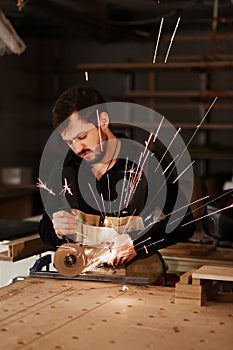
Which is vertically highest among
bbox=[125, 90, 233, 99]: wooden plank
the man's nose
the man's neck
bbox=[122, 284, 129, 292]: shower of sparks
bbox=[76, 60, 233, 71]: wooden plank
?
bbox=[76, 60, 233, 71]: wooden plank

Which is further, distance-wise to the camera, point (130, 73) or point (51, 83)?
point (51, 83)

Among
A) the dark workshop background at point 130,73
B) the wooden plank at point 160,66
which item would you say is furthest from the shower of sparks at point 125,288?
the wooden plank at point 160,66

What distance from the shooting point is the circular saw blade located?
304 cm

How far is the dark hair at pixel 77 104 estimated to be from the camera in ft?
10.3

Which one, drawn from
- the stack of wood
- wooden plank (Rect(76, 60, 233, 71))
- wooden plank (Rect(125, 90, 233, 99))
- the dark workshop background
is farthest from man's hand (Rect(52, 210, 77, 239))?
wooden plank (Rect(125, 90, 233, 99))

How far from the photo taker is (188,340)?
234cm

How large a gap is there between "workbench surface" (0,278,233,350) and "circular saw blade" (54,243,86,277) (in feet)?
0.15

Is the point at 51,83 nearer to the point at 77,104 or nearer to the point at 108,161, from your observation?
the point at 108,161

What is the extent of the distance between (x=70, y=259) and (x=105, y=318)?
53 cm

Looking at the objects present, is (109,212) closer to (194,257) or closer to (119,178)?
(119,178)

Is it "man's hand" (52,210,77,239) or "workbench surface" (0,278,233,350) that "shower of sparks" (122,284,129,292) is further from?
"man's hand" (52,210,77,239)

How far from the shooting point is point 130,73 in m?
8.24

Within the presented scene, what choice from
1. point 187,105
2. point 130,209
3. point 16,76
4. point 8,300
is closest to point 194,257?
point 130,209

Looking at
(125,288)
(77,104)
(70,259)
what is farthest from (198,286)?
(77,104)
